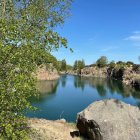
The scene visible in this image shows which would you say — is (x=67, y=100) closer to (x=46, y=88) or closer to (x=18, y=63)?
(x=46, y=88)

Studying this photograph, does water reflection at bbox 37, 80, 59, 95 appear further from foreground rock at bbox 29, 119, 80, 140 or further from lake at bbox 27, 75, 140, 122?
foreground rock at bbox 29, 119, 80, 140

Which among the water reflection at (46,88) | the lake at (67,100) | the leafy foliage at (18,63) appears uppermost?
the leafy foliage at (18,63)

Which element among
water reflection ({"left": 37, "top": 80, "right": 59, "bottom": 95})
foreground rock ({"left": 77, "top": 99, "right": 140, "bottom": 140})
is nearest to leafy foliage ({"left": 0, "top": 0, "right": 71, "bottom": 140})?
foreground rock ({"left": 77, "top": 99, "right": 140, "bottom": 140})

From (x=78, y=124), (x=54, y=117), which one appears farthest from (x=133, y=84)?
(x=78, y=124)

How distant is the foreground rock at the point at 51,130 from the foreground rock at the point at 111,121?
6.55 ft

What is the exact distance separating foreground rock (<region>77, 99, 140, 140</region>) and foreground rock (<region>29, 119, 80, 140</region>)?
1998mm

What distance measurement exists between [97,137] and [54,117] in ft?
109

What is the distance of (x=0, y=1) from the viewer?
754 inches

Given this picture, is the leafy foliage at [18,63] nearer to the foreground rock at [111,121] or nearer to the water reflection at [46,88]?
the foreground rock at [111,121]

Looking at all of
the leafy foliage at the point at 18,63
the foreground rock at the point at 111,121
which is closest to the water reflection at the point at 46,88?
the foreground rock at the point at 111,121

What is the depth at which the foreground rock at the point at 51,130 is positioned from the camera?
2480cm

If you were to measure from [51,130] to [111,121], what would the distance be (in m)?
6.18

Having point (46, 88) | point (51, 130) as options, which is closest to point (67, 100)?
point (46, 88)

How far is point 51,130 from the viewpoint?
2652cm
